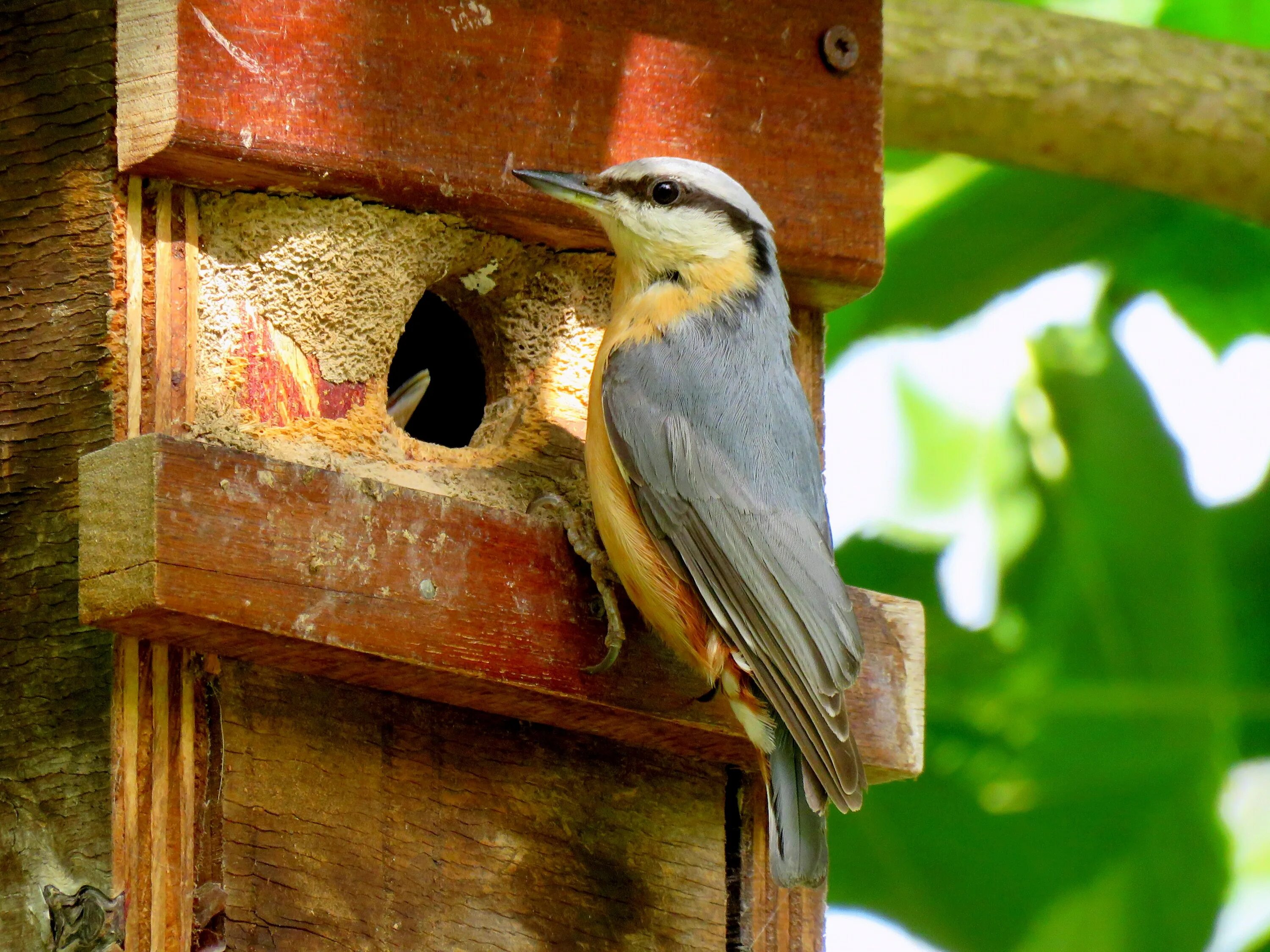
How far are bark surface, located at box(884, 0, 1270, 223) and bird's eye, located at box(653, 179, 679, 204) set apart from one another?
92cm

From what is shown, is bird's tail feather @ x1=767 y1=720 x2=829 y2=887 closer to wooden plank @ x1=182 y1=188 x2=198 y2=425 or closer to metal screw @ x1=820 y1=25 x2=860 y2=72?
wooden plank @ x1=182 y1=188 x2=198 y2=425

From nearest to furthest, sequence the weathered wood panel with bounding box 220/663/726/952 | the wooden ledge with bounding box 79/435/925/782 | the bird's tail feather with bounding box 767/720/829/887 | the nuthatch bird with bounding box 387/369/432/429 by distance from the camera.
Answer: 1. the wooden ledge with bounding box 79/435/925/782
2. the weathered wood panel with bounding box 220/663/726/952
3. the bird's tail feather with bounding box 767/720/829/887
4. the nuthatch bird with bounding box 387/369/432/429

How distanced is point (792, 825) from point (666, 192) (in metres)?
1.14

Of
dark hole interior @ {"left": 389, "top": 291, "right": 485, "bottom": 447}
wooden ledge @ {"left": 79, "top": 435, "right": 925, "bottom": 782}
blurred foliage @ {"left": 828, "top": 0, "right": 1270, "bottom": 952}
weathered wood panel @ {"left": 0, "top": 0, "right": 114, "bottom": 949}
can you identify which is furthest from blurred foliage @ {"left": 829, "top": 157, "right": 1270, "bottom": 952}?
weathered wood panel @ {"left": 0, "top": 0, "right": 114, "bottom": 949}

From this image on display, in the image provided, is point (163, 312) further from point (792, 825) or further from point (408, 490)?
point (792, 825)

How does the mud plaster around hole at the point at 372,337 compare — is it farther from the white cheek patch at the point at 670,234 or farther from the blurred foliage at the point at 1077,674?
the blurred foliage at the point at 1077,674

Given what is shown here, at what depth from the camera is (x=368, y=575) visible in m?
2.75

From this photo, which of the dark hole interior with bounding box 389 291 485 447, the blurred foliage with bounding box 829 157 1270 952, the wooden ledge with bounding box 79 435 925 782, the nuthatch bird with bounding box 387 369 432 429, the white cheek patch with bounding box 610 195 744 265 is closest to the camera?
the wooden ledge with bounding box 79 435 925 782

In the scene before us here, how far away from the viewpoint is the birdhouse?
8.86 ft

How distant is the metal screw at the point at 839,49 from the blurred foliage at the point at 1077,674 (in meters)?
1.15

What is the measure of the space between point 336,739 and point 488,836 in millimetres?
332

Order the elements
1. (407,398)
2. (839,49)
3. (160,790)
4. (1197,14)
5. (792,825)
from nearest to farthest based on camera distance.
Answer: (160,790) < (792,825) < (839,49) < (407,398) < (1197,14)

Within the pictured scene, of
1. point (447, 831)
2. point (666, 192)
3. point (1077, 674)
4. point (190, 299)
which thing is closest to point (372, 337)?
point (190, 299)

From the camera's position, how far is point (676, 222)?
3439 mm
